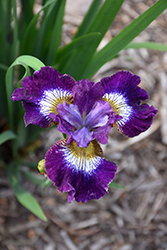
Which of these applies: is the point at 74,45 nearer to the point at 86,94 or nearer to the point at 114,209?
the point at 86,94

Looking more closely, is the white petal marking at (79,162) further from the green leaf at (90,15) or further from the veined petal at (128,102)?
the green leaf at (90,15)

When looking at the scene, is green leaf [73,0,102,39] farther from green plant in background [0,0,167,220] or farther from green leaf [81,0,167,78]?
green leaf [81,0,167,78]

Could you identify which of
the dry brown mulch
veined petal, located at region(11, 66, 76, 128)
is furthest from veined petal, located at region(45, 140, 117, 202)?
the dry brown mulch

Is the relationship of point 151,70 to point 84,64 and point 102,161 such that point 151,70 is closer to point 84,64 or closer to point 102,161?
point 84,64

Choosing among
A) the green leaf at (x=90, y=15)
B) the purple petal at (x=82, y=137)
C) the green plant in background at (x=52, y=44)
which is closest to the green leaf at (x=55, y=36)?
the green plant in background at (x=52, y=44)

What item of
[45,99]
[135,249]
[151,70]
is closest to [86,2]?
[151,70]
